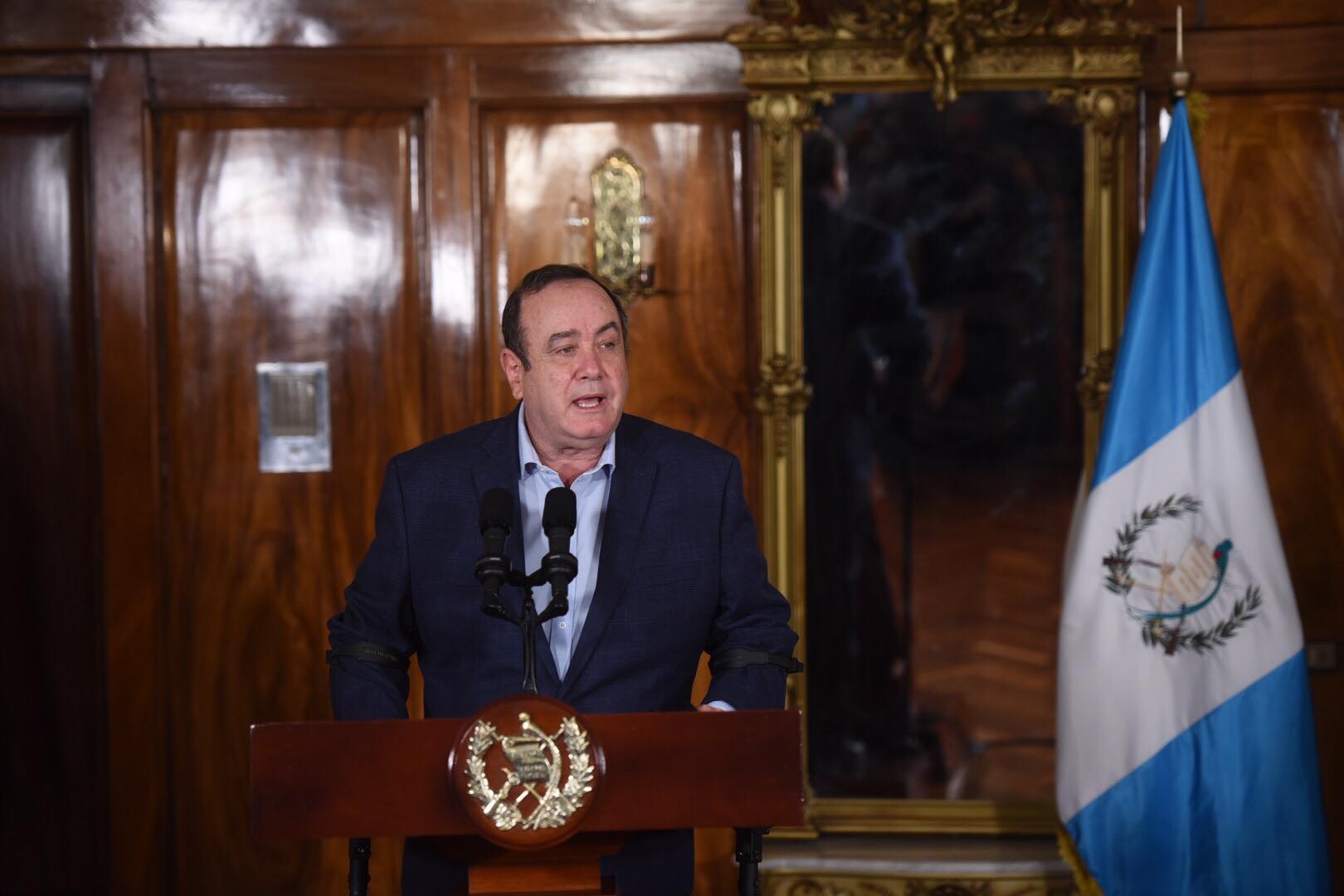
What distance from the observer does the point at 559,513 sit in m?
1.72

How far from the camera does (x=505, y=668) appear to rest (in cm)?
208

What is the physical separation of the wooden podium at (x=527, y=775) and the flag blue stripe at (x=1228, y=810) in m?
1.86

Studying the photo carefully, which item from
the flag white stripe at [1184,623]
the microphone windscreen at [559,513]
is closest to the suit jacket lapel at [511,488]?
the microphone windscreen at [559,513]

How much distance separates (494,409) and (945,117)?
1.49 metres

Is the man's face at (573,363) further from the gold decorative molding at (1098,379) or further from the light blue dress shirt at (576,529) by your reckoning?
the gold decorative molding at (1098,379)

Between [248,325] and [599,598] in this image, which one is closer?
[599,598]

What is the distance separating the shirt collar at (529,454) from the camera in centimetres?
225

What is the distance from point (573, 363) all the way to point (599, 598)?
0.38 meters

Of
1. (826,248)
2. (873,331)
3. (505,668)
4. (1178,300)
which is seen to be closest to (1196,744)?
(1178,300)

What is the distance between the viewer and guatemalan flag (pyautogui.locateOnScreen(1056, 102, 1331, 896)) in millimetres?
3119

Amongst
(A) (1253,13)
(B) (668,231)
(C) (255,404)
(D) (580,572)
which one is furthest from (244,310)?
(A) (1253,13)

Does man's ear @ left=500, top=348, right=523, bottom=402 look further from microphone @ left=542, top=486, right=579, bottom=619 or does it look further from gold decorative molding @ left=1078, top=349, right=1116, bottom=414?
gold decorative molding @ left=1078, top=349, right=1116, bottom=414

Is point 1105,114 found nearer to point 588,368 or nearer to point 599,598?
point 588,368

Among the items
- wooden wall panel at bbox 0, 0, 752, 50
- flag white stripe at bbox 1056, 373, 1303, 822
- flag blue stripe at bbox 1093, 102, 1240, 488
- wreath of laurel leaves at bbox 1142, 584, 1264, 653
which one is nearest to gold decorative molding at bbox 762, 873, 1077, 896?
flag white stripe at bbox 1056, 373, 1303, 822
